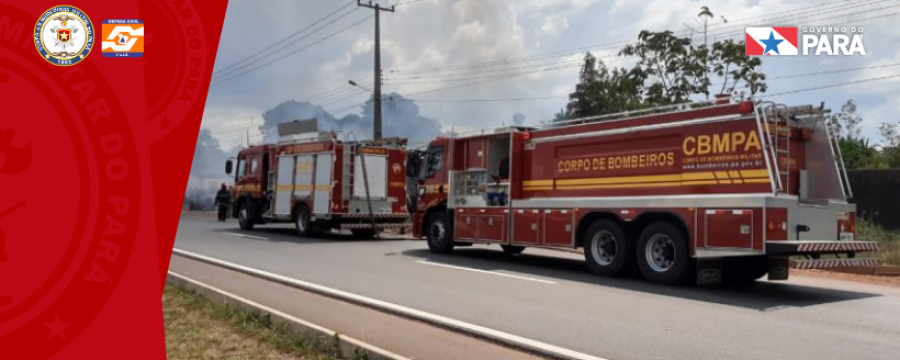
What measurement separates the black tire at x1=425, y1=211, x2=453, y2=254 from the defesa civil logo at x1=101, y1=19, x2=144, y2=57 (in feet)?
32.2

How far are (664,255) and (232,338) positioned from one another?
6940mm

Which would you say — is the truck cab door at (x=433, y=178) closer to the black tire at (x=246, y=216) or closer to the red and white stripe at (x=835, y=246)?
the red and white stripe at (x=835, y=246)

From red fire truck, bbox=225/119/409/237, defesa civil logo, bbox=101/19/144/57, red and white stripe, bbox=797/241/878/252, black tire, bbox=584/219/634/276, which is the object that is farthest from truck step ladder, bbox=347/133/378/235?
defesa civil logo, bbox=101/19/144/57

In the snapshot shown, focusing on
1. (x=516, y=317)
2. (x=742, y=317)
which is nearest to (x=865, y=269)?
(x=742, y=317)

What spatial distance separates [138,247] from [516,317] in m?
4.04

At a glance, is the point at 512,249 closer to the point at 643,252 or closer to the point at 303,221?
the point at 643,252

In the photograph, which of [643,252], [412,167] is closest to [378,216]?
[412,167]

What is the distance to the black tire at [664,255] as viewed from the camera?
32.9ft

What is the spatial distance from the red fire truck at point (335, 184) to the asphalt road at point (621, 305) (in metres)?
4.95

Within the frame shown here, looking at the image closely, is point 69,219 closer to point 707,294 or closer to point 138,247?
point 138,247

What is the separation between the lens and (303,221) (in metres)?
20.1

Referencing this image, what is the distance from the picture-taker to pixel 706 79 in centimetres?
2402

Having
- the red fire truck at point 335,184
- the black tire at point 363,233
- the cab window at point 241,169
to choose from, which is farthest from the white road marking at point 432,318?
the cab window at point 241,169

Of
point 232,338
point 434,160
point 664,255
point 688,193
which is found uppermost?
point 434,160
